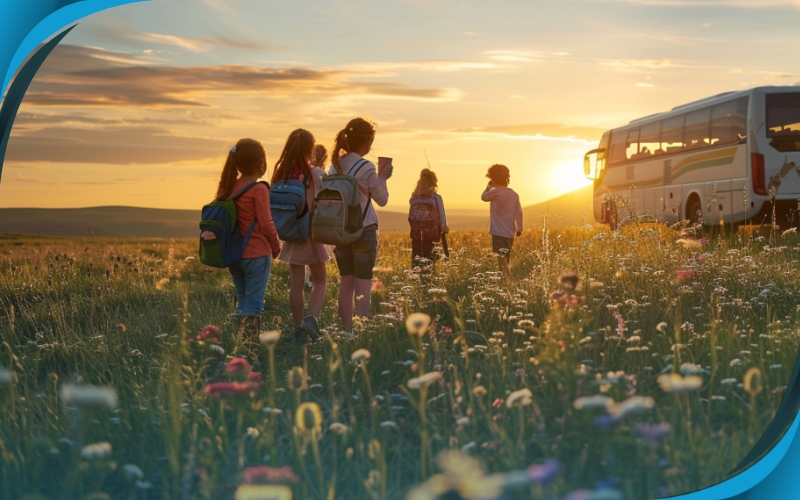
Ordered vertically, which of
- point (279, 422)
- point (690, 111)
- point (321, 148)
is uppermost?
point (690, 111)

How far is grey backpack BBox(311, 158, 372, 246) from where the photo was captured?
5469 mm

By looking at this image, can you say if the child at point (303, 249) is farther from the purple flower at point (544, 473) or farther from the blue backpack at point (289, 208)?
the purple flower at point (544, 473)

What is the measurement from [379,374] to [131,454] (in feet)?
5.14

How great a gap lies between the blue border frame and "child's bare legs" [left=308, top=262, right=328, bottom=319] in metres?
2.87

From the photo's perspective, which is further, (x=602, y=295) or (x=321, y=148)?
(x=321, y=148)

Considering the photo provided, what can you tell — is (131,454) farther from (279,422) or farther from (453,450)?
(453,450)

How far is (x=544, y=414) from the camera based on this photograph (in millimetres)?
3479

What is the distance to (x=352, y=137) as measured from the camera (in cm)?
570

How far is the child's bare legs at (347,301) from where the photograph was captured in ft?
18.9

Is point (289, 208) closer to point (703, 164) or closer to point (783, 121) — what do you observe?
point (783, 121)

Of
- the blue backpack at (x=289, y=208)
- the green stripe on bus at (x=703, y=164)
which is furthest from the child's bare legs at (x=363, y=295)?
the green stripe on bus at (x=703, y=164)

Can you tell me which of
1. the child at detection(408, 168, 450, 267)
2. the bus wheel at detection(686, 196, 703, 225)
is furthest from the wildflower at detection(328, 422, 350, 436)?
the bus wheel at detection(686, 196, 703, 225)

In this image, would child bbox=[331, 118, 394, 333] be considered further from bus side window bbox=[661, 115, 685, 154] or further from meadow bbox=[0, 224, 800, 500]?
bus side window bbox=[661, 115, 685, 154]

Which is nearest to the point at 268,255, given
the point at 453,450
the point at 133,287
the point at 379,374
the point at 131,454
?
the point at 379,374
